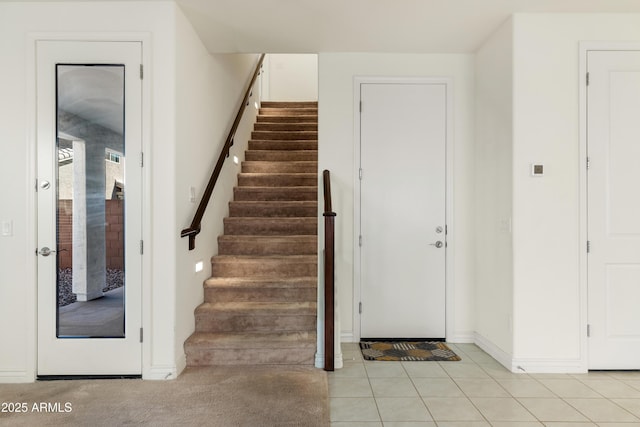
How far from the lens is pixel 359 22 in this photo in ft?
9.74

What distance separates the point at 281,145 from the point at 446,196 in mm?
2487

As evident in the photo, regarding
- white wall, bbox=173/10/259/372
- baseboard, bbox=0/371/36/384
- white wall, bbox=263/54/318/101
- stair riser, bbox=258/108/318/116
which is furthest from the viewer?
white wall, bbox=263/54/318/101

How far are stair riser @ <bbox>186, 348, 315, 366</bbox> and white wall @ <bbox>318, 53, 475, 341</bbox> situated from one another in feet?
2.32

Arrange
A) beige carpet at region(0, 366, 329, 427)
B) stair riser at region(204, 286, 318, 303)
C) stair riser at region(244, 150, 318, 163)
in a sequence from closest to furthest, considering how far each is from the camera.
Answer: beige carpet at region(0, 366, 329, 427) → stair riser at region(204, 286, 318, 303) → stair riser at region(244, 150, 318, 163)

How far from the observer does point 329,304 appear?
281 centimetres

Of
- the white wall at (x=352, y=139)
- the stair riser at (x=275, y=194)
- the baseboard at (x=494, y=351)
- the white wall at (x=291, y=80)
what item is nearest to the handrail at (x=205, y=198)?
the stair riser at (x=275, y=194)

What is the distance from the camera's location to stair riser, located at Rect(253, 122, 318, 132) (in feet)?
18.2

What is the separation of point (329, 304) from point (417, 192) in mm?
1383

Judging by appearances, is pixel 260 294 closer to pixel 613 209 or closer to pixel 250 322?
pixel 250 322

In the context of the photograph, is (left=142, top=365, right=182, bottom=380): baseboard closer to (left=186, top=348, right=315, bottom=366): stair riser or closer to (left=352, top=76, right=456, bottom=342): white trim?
(left=186, top=348, right=315, bottom=366): stair riser

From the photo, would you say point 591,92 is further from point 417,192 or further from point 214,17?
point 214,17

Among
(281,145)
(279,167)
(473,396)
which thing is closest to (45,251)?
(279,167)

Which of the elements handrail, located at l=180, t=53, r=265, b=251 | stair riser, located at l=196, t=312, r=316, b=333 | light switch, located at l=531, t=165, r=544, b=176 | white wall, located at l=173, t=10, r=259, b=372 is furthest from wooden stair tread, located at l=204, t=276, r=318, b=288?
light switch, located at l=531, t=165, r=544, b=176

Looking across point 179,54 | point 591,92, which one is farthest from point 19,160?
point 591,92
